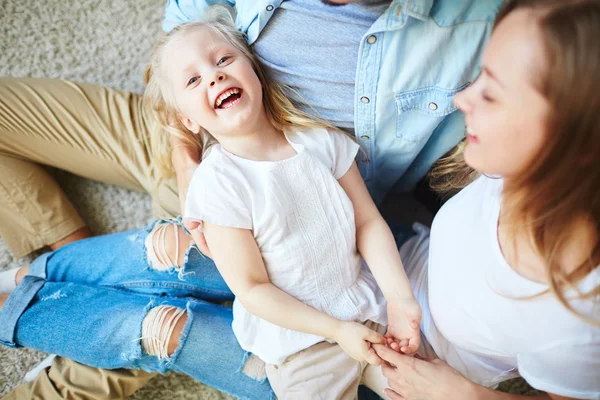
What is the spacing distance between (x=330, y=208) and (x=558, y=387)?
0.41m

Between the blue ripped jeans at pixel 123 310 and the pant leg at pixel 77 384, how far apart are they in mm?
34

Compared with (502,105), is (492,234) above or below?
below

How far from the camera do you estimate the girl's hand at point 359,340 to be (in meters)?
0.75

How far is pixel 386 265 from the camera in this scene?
2.73 ft

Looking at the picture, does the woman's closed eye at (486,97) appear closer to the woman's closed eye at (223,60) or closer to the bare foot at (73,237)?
the woman's closed eye at (223,60)

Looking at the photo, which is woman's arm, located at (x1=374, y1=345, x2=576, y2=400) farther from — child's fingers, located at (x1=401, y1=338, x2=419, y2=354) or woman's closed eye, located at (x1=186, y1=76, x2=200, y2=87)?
woman's closed eye, located at (x1=186, y1=76, x2=200, y2=87)

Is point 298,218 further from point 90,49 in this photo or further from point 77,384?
point 90,49

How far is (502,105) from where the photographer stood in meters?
0.56

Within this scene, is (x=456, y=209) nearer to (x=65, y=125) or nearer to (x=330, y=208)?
(x=330, y=208)

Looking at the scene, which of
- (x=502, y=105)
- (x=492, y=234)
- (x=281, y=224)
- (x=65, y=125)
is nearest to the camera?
(x=502, y=105)

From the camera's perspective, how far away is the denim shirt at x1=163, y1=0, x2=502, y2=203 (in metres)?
0.75

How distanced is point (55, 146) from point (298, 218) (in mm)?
637

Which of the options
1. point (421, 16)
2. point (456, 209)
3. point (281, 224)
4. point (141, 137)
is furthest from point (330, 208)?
point (141, 137)

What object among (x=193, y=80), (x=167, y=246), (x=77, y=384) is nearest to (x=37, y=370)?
(x=77, y=384)
